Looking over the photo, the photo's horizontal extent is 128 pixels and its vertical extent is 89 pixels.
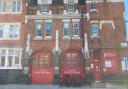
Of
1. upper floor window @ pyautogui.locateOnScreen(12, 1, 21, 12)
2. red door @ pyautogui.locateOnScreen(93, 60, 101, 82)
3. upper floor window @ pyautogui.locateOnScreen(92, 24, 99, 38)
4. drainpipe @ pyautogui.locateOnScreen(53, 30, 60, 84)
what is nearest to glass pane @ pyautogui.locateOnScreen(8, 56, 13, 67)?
drainpipe @ pyautogui.locateOnScreen(53, 30, 60, 84)

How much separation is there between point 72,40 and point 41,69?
3768mm

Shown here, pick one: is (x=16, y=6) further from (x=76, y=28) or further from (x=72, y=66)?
(x=72, y=66)

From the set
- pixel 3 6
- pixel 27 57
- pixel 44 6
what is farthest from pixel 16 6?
pixel 27 57

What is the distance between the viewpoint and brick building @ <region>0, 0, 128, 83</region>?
2458 cm

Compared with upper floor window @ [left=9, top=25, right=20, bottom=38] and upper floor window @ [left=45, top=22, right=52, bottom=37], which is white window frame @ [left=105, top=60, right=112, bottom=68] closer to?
upper floor window @ [left=45, top=22, right=52, bottom=37]

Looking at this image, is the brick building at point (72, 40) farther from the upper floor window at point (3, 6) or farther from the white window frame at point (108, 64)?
the upper floor window at point (3, 6)

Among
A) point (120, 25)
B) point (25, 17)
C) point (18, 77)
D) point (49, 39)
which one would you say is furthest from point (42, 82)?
point (120, 25)

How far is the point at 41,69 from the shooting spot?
83.0 ft

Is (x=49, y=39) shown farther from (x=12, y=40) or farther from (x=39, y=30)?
(x=12, y=40)

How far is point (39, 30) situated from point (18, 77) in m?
4.63

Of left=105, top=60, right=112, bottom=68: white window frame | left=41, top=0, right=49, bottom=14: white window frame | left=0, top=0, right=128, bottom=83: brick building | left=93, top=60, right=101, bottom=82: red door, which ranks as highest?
left=41, top=0, right=49, bottom=14: white window frame

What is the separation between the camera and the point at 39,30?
26.0 meters

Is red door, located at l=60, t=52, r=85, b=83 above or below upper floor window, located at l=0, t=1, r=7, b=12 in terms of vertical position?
below

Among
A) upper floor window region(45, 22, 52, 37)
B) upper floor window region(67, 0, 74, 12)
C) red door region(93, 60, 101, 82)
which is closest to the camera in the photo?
red door region(93, 60, 101, 82)
